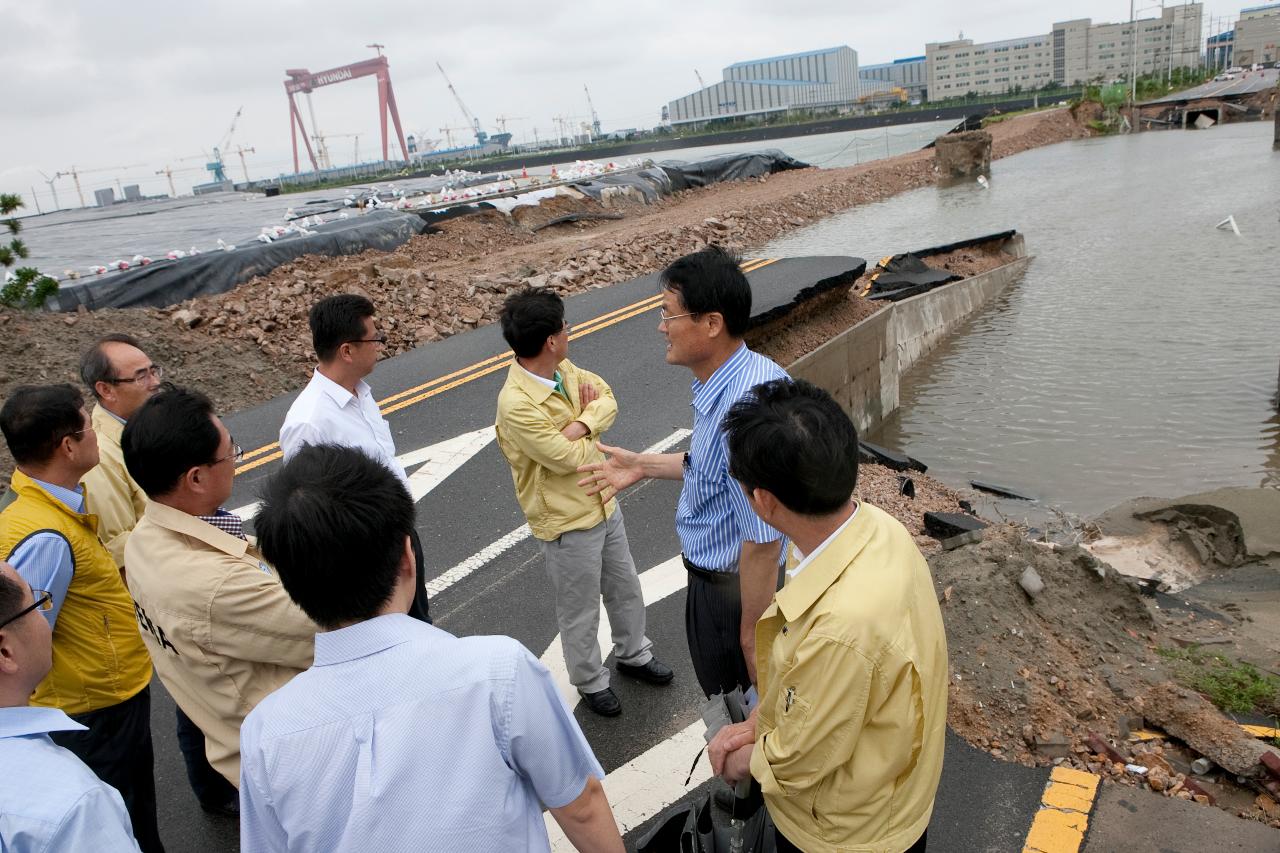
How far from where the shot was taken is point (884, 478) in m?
9.03

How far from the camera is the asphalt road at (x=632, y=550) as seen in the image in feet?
12.3

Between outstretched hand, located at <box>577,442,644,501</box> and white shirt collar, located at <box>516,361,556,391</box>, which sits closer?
outstretched hand, located at <box>577,442,644,501</box>

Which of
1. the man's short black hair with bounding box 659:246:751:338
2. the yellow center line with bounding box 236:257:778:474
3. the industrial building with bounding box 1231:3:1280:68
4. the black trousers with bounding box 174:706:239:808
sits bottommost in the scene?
the black trousers with bounding box 174:706:239:808

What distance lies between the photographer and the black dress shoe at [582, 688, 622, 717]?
4.37m

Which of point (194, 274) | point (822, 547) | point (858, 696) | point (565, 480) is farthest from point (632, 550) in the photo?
point (194, 274)

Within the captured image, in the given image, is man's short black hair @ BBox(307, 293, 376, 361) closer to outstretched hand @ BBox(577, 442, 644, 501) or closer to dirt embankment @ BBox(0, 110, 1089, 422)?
outstretched hand @ BBox(577, 442, 644, 501)

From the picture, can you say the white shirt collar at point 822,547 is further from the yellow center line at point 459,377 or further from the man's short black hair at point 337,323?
the yellow center line at point 459,377

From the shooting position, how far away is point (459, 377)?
33.6 feet

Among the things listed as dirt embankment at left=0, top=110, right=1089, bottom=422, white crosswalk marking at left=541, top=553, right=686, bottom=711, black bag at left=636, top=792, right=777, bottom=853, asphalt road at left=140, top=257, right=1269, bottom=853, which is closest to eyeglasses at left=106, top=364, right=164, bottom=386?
asphalt road at left=140, top=257, right=1269, bottom=853

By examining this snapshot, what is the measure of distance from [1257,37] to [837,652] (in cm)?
21742

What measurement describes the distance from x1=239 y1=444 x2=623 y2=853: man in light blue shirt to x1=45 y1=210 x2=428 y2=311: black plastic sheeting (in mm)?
13166

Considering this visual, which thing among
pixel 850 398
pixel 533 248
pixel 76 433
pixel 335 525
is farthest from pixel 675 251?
pixel 335 525

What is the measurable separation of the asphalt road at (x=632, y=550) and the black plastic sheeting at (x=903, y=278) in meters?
3.13

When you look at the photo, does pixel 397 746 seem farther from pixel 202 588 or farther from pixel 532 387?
pixel 532 387
